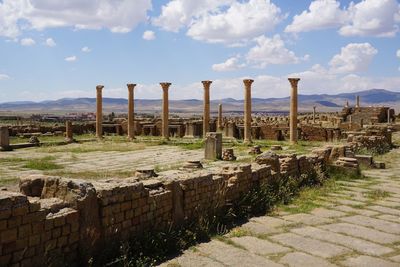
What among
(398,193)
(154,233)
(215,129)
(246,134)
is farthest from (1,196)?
(215,129)

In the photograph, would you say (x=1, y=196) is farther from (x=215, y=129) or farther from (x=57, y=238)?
(x=215, y=129)

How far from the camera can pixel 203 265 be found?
5605mm

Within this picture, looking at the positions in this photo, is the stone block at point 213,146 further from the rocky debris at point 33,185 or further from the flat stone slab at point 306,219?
the rocky debris at point 33,185

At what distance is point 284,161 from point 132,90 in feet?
73.1

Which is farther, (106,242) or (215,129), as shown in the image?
(215,129)

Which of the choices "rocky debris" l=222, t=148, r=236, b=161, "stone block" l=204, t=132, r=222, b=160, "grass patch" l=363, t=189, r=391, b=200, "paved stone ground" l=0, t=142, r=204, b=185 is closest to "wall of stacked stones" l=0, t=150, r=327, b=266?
"grass patch" l=363, t=189, r=391, b=200

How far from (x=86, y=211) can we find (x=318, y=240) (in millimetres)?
3417

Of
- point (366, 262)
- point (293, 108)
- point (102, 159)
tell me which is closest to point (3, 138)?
point (102, 159)

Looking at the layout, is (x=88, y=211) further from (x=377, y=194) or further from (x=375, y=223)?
(x=377, y=194)

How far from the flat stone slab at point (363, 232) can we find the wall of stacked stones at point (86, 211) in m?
1.91

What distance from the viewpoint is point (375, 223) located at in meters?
7.80

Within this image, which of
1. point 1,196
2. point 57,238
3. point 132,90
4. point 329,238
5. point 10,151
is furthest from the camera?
point 132,90

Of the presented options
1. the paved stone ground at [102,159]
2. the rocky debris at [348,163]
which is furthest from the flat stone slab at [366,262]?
the paved stone ground at [102,159]

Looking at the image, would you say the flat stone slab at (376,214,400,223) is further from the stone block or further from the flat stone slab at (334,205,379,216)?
the stone block
